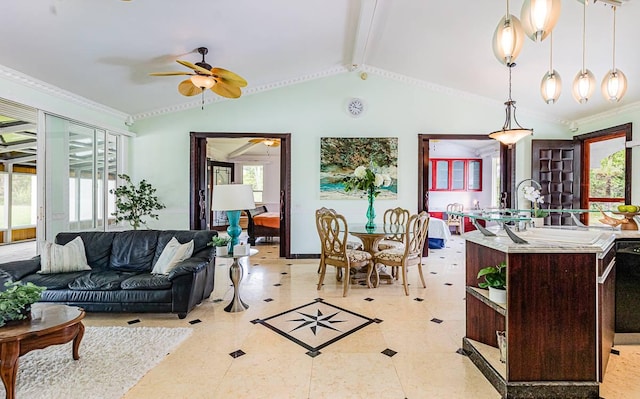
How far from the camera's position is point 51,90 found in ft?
14.6

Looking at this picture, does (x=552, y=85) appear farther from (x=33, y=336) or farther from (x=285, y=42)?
(x=33, y=336)

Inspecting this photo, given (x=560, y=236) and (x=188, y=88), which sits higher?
(x=188, y=88)

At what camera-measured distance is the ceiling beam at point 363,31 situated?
13.1 feet

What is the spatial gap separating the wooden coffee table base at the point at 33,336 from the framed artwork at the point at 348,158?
4.41 m

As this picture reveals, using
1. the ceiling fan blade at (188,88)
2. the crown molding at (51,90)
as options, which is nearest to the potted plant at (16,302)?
the ceiling fan blade at (188,88)

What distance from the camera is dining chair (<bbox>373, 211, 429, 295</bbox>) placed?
410cm

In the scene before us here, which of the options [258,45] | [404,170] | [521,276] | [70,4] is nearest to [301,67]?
[258,45]

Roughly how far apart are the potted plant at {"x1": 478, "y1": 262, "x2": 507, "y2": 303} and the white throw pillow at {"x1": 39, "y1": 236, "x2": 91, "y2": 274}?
13.1ft

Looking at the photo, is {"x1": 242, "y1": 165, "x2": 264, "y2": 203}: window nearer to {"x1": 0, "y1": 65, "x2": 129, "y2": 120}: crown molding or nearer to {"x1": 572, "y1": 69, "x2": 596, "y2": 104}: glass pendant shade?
{"x1": 0, "y1": 65, "x2": 129, "y2": 120}: crown molding

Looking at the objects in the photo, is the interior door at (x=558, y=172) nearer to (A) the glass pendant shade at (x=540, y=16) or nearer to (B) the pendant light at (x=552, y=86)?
(B) the pendant light at (x=552, y=86)

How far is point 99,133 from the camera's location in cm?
547

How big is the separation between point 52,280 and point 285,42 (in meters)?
4.02

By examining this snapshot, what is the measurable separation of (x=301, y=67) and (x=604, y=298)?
16.8 ft

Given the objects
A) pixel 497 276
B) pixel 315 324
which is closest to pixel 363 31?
pixel 497 276
